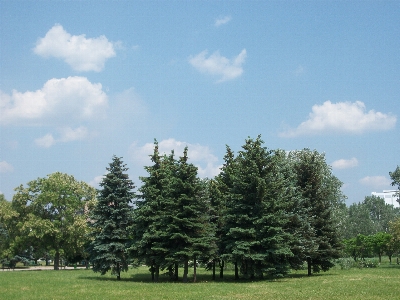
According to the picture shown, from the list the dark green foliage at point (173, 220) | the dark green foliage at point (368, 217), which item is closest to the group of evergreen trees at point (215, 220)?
the dark green foliage at point (173, 220)

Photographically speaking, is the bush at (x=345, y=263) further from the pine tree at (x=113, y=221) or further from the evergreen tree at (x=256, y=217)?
the pine tree at (x=113, y=221)

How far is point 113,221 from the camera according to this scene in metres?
38.0

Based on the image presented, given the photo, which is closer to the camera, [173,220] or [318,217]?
[173,220]

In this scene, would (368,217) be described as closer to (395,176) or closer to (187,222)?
(395,176)

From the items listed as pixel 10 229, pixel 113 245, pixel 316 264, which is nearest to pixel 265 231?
pixel 316 264

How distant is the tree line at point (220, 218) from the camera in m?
33.5

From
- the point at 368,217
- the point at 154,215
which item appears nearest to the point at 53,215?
the point at 154,215

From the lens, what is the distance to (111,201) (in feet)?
127

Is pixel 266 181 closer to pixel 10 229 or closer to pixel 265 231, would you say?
pixel 265 231

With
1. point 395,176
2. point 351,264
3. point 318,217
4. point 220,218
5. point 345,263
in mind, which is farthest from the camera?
point 395,176

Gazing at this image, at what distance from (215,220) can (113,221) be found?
30.6 ft

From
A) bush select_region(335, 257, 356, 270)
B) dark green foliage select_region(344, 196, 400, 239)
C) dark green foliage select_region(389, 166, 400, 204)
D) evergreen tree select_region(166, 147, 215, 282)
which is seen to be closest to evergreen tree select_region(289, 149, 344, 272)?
evergreen tree select_region(166, 147, 215, 282)

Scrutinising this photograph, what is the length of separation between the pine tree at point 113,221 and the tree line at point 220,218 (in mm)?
90

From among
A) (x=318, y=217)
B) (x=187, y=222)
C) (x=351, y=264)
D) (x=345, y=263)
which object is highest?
(x=318, y=217)
